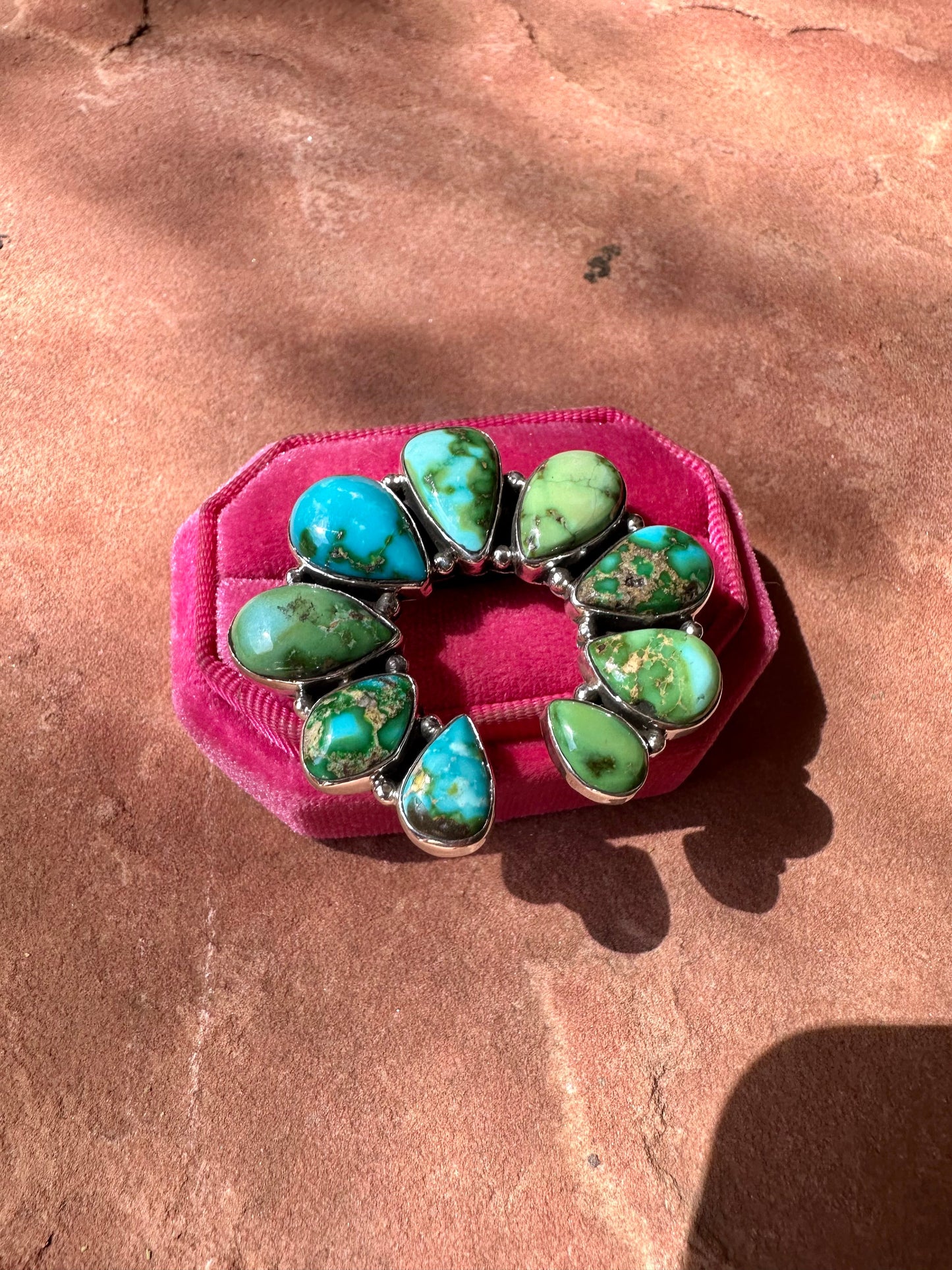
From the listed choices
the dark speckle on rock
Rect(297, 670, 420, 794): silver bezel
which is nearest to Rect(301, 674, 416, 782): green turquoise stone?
Rect(297, 670, 420, 794): silver bezel

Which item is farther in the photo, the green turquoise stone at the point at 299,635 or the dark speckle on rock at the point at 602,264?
the dark speckle on rock at the point at 602,264

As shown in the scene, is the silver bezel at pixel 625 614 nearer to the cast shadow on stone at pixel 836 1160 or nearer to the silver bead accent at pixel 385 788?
the silver bead accent at pixel 385 788

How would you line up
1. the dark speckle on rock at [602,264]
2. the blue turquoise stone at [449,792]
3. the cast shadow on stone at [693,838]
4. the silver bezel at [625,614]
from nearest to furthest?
the blue turquoise stone at [449,792] < the silver bezel at [625,614] < the cast shadow on stone at [693,838] < the dark speckle on rock at [602,264]

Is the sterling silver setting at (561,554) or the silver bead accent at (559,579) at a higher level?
the sterling silver setting at (561,554)

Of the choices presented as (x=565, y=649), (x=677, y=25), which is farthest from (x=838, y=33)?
(x=565, y=649)

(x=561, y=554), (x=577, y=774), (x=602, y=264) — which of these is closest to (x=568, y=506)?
(x=561, y=554)

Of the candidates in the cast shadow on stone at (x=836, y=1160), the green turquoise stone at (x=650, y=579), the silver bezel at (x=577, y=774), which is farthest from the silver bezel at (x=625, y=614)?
the cast shadow on stone at (x=836, y=1160)

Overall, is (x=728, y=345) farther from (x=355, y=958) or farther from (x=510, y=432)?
(x=355, y=958)

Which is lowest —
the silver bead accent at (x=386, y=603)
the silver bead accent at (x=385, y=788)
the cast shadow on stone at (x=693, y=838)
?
the cast shadow on stone at (x=693, y=838)
